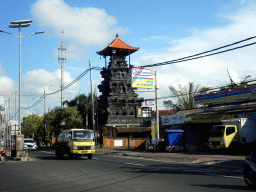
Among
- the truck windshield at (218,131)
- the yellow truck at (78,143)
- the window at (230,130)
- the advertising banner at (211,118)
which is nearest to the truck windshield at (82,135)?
the yellow truck at (78,143)

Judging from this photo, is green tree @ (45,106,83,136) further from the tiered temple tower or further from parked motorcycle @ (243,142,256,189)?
parked motorcycle @ (243,142,256,189)

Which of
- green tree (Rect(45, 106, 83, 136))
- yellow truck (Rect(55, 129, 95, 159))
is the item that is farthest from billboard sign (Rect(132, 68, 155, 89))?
yellow truck (Rect(55, 129, 95, 159))

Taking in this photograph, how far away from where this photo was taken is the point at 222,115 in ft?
91.5

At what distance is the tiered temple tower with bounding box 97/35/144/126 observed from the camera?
185ft

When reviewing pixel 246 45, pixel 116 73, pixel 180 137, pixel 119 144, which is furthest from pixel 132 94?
pixel 246 45

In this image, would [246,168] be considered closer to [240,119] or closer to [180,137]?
[240,119]

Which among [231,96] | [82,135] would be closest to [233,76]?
[231,96]

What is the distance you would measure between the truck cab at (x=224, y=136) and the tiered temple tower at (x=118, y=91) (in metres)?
30.6

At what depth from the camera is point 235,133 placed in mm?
25359

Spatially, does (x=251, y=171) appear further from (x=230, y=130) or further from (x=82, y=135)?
(x=230, y=130)

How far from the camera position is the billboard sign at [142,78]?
3781cm

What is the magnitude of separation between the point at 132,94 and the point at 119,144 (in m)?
20.2

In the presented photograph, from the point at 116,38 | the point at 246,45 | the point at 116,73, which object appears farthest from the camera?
the point at 116,38

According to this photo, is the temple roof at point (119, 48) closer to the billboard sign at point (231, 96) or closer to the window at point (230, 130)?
the billboard sign at point (231, 96)
